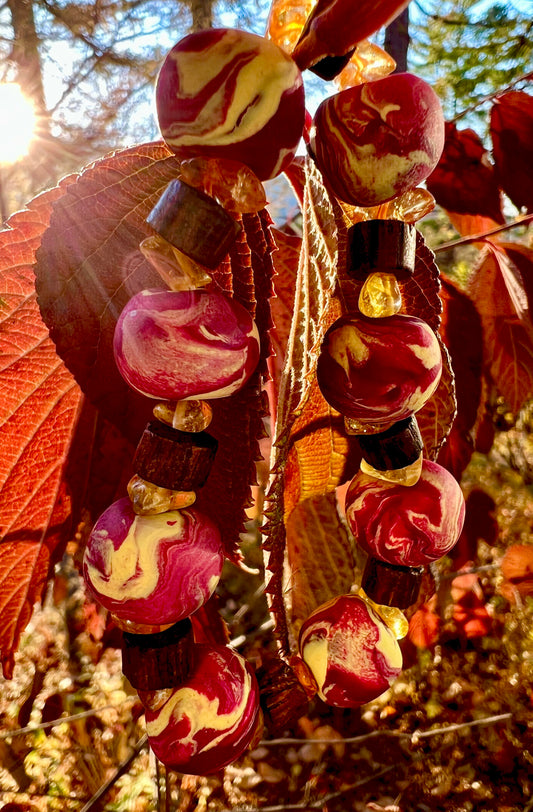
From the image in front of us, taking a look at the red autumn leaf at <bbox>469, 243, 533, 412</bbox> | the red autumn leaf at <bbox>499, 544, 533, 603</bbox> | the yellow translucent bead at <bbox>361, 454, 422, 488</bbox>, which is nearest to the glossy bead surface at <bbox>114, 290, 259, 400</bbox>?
the yellow translucent bead at <bbox>361, 454, 422, 488</bbox>

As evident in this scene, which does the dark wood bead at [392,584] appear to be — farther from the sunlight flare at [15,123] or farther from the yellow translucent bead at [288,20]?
the sunlight flare at [15,123]

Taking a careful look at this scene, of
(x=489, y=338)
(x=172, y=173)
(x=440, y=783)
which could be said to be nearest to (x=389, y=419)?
(x=172, y=173)

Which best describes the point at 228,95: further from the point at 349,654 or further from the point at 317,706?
the point at 317,706

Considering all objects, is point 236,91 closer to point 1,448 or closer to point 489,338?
point 1,448

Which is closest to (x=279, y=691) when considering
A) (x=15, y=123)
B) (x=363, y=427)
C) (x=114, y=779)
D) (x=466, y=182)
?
(x=363, y=427)

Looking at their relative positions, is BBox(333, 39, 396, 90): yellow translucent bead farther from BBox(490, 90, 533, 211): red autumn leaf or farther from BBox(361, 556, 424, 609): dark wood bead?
BBox(490, 90, 533, 211): red autumn leaf
